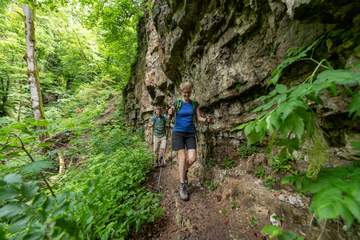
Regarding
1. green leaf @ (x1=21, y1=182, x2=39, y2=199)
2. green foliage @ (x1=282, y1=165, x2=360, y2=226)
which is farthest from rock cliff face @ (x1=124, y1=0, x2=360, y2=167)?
green leaf @ (x1=21, y1=182, x2=39, y2=199)

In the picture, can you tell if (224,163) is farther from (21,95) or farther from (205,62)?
(21,95)

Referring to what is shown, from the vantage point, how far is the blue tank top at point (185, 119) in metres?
4.32

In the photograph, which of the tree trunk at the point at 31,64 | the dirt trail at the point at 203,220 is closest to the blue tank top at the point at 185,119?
the dirt trail at the point at 203,220

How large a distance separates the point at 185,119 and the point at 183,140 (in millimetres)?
480

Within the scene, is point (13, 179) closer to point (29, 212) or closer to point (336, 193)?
point (29, 212)

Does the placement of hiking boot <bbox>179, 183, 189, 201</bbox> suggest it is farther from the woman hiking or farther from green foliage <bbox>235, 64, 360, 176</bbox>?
green foliage <bbox>235, 64, 360, 176</bbox>

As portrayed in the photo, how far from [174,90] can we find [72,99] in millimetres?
13557

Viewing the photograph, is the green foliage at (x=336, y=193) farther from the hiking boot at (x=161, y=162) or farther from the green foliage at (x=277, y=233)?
the hiking boot at (x=161, y=162)

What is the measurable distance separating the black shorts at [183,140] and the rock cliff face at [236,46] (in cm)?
65

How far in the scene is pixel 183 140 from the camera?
4371 millimetres

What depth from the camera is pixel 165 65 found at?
6.63m

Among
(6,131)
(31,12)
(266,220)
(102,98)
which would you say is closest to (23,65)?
(102,98)

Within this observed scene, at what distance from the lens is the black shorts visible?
4.32 m

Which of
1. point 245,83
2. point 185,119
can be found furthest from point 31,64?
point 245,83
